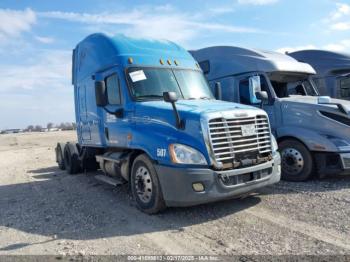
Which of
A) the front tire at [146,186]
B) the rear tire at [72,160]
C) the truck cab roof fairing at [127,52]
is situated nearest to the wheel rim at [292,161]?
the truck cab roof fairing at [127,52]

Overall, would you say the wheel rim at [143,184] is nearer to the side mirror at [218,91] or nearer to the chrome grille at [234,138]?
the chrome grille at [234,138]

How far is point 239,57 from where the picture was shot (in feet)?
30.6

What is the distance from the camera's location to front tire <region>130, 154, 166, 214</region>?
587cm

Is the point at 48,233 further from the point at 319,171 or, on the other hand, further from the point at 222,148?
the point at 319,171

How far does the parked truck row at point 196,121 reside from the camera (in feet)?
18.2

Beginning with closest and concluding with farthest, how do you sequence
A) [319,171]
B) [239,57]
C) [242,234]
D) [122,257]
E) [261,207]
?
1. [122,257]
2. [242,234]
3. [261,207]
4. [319,171]
5. [239,57]

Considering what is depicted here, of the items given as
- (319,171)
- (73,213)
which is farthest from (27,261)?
(319,171)

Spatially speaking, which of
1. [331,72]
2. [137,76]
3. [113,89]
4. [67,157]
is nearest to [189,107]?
[137,76]

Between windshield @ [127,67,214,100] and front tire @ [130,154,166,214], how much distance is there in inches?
49.4

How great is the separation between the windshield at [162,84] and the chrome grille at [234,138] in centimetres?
137

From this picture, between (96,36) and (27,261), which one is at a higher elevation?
(96,36)

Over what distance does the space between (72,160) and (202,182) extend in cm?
669

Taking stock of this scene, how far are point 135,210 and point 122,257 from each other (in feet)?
6.58

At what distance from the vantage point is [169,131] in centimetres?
574
